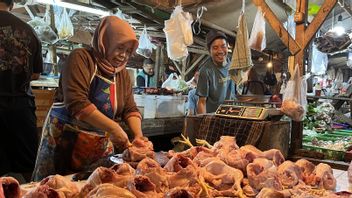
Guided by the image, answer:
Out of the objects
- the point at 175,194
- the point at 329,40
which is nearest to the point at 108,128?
the point at 175,194

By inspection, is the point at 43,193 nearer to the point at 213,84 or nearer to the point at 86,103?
the point at 86,103

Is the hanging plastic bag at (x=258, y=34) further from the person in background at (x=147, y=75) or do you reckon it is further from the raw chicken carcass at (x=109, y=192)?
the person in background at (x=147, y=75)

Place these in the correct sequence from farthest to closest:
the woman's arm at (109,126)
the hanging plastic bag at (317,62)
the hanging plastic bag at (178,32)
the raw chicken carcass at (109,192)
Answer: the hanging plastic bag at (317,62) < the hanging plastic bag at (178,32) < the woman's arm at (109,126) < the raw chicken carcass at (109,192)

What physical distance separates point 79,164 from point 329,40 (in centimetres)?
573

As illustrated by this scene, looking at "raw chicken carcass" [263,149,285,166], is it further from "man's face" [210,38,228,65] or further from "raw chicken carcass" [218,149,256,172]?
"man's face" [210,38,228,65]

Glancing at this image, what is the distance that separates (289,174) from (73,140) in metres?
1.51

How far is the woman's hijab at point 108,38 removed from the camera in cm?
260

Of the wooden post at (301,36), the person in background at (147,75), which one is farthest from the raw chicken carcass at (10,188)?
the person in background at (147,75)

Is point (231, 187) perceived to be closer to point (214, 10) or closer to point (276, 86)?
point (214, 10)

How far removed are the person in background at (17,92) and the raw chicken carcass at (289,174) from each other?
2.58 meters

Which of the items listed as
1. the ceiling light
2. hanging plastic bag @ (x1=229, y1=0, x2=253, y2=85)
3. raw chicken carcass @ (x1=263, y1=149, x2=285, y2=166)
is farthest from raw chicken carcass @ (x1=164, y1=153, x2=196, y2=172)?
the ceiling light

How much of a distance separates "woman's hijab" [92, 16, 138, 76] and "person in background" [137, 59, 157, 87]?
236 inches

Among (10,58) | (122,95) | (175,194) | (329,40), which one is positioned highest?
(329,40)

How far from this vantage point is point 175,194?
51.8 inches
